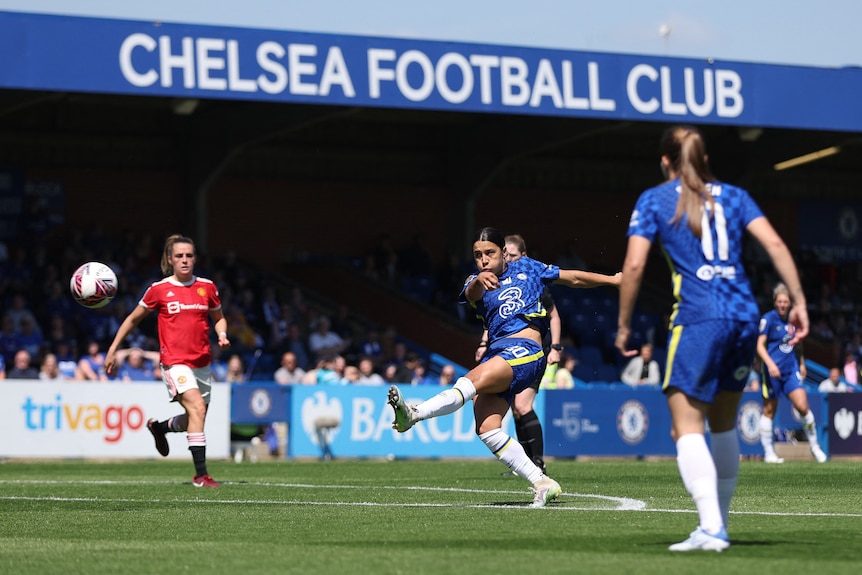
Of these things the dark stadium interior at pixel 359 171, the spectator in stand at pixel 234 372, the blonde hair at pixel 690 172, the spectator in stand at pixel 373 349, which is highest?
the dark stadium interior at pixel 359 171

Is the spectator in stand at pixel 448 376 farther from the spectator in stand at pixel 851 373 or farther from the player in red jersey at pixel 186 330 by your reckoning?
the player in red jersey at pixel 186 330

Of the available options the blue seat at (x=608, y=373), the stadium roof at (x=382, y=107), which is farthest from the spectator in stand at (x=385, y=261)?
the blue seat at (x=608, y=373)

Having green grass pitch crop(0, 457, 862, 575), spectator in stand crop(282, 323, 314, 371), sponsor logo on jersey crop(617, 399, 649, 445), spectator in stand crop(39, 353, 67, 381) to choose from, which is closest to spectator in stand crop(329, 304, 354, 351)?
spectator in stand crop(282, 323, 314, 371)

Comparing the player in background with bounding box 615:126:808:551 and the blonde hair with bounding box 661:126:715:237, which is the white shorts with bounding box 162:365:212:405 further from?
the blonde hair with bounding box 661:126:715:237

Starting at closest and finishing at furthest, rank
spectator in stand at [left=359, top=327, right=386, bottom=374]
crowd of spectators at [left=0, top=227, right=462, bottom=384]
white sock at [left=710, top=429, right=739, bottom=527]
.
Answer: white sock at [left=710, top=429, right=739, bottom=527] → crowd of spectators at [left=0, top=227, right=462, bottom=384] → spectator in stand at [left=359, top=327, right=386, bottom=374]

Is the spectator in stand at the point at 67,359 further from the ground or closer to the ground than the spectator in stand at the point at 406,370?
further from the ground

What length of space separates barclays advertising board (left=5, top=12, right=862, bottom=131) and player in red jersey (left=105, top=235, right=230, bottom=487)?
1121 centimetres

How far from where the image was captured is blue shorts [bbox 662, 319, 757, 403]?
720cm

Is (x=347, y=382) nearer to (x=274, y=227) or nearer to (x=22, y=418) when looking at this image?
(x=22, y=418)

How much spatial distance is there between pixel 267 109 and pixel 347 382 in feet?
25.6

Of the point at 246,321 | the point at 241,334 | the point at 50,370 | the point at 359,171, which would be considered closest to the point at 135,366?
the point at 50,370

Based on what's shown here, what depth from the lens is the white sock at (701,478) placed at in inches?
283

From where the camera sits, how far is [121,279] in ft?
90.6

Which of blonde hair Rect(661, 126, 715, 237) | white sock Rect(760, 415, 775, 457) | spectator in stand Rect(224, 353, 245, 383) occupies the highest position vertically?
blonde hair Rect(661, 126, 715, 237)
